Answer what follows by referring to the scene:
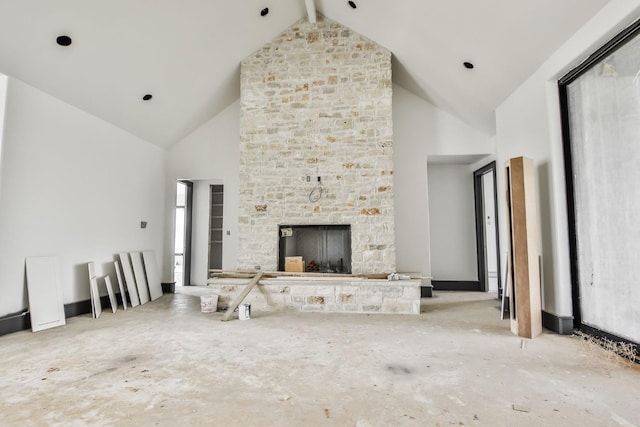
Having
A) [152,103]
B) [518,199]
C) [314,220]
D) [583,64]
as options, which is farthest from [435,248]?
[152,103]

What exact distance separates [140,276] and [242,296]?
2159mm

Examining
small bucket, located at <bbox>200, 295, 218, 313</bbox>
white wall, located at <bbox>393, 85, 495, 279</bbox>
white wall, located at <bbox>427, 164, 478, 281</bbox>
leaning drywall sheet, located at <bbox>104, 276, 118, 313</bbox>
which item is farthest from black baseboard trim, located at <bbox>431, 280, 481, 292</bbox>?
leaning drywall sheet, located at <bbox>104, 276, 118, 313</bbox>

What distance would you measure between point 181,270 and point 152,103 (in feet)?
11.6

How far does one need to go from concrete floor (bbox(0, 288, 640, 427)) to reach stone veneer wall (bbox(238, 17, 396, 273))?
166 cm

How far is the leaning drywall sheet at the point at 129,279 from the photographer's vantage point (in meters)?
5.11

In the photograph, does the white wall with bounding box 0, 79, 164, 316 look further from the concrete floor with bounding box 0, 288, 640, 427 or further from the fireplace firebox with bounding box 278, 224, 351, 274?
the fireplace firebox with bounding box 278, 224, 351, 274

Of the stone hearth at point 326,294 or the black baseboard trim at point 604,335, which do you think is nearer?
the black baseboard trim at point 604,335

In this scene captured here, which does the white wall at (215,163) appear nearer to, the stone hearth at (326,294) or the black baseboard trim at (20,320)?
the stone hearth at (326,294)

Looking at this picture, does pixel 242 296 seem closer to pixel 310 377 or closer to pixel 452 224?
pixel 310 377

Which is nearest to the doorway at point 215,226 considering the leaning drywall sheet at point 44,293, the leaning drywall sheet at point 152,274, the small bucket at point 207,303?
the leaning drywall sheet at point 152,274

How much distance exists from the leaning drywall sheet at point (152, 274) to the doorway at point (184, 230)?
3.35 feet

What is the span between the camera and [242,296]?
444 cm

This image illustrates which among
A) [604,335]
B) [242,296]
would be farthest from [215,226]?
[604,335]

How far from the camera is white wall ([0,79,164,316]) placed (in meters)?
3.63
